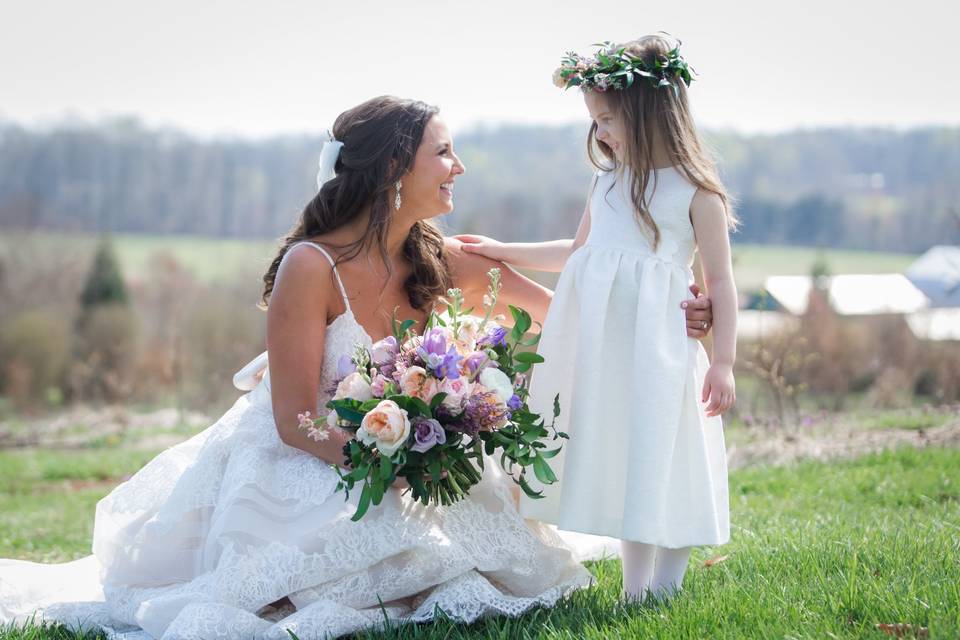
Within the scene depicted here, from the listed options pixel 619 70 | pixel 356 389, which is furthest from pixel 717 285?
pixel 356 389

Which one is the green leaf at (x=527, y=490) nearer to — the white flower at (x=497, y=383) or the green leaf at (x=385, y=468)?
the white flower at (x=497, y=383)

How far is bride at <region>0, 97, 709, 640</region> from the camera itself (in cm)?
322

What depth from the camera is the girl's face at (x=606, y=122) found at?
342cm

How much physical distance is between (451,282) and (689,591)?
1604 millimetres

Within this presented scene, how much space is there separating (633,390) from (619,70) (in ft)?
3.71

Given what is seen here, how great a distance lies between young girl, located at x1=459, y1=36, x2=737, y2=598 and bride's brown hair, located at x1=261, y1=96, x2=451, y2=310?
2.15 feet

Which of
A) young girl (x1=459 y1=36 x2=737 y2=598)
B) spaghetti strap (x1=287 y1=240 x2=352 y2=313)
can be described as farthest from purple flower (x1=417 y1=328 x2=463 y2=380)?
spaghetti strap (x1=287 y1=240 x2=352 y2=313)

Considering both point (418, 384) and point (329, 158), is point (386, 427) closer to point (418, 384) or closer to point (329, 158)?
point (418, 384)

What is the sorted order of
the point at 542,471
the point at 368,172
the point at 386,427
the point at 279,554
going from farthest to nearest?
1. the point at 368,172
2. the point at 279,554
3. the point at 542,471
4. the point at 386,427

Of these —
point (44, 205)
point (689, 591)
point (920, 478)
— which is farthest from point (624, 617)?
point (44, 205)

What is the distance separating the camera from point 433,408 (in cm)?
301

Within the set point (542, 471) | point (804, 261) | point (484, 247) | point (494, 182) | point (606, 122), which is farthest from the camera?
point (494, 182)

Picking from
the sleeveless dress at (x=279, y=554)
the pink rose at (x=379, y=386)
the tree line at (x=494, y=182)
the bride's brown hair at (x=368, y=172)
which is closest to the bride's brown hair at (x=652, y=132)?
the bride's brown hair at (x=368, y=172)

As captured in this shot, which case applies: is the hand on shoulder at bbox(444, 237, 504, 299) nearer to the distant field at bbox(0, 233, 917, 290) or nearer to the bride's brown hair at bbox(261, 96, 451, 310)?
the bride's brown hair at bbox(261, 96, 451, 310)
